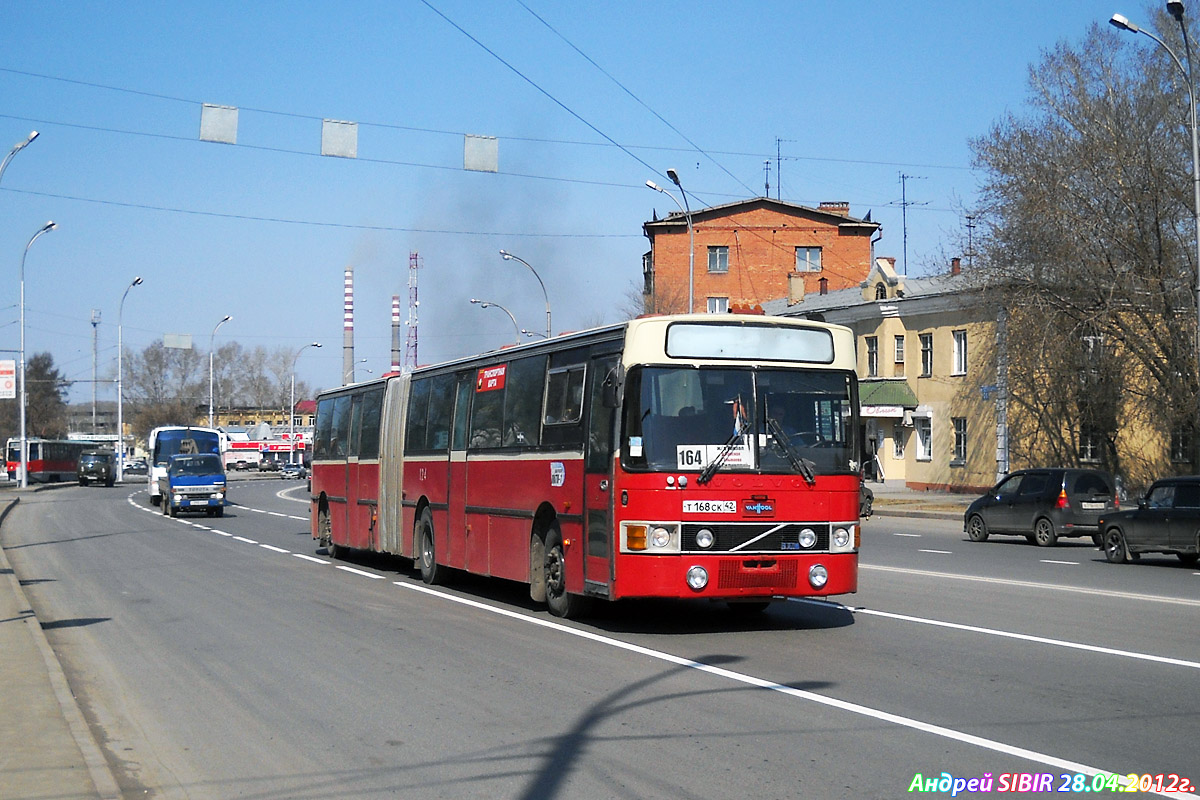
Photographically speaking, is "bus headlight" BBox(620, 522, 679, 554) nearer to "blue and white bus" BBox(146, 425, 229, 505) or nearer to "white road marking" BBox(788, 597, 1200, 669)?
"white road marking" BBox(788, 597, 1200, 669)

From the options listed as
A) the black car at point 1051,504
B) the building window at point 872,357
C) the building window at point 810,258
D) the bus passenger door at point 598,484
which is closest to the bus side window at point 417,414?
the bus passenger door at point 598,484

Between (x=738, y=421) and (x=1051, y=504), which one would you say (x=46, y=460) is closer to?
(x=1051, y=504)

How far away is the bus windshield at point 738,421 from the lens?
11.9 metres

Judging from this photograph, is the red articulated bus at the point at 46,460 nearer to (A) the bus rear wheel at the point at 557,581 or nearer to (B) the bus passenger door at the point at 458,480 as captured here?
(B) the bus passenger door at the point at 458,480

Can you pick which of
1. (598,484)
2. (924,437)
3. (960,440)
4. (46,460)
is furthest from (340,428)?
(46,460)

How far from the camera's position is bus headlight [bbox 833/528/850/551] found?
40.3ft

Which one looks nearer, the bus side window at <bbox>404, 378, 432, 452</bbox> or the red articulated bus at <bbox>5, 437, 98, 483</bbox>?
the bus side window at <bbox>404, 378, 432, 452</bbox>

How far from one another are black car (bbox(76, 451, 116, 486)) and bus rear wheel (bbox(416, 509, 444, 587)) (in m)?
66.0

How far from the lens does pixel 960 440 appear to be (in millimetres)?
49531

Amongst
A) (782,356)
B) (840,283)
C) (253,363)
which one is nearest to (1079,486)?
(782,356)

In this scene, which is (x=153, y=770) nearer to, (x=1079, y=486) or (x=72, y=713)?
(x=72, y=713)

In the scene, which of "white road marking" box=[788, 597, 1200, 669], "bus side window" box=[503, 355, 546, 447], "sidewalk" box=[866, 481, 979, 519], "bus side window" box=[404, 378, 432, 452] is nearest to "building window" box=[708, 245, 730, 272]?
"sidewalk" box=[866, 481, 979, 519]

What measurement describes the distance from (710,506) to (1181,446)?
3607cm

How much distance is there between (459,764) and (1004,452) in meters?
42.8
